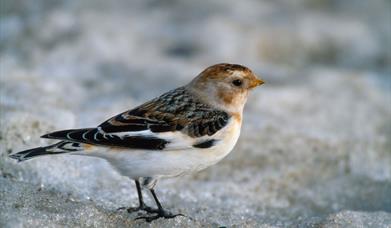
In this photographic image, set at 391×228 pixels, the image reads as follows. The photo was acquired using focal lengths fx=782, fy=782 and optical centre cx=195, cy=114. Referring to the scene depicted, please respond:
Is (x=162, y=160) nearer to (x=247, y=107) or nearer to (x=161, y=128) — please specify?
(x=161, y=128)

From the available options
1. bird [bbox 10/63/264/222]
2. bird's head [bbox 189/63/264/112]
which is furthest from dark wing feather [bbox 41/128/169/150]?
bird's head [bbox 189/63/264/112]

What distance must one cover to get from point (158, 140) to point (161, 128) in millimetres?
122

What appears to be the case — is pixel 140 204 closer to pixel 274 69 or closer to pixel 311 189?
pixel 311 189

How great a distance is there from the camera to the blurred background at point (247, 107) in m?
6.00

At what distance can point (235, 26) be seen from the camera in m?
10.8

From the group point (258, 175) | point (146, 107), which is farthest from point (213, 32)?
point (146, 107)

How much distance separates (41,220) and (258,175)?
259 cm

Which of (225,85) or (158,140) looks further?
(225,85)

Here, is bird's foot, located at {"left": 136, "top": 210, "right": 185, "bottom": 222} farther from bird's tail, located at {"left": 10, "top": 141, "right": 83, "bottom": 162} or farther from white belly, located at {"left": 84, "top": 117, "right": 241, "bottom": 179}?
bird's tail, located at {"left": 10, "top": 141, "right": 83, "bottom": 162}

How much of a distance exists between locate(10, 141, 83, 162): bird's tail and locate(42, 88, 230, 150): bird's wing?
61 mm

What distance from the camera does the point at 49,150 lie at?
5.06m

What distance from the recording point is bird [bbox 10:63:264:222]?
16.7ft

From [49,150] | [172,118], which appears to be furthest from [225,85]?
[49,150]

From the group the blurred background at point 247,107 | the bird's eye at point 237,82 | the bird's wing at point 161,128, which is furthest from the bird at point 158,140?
the blurred background at point 247,107
